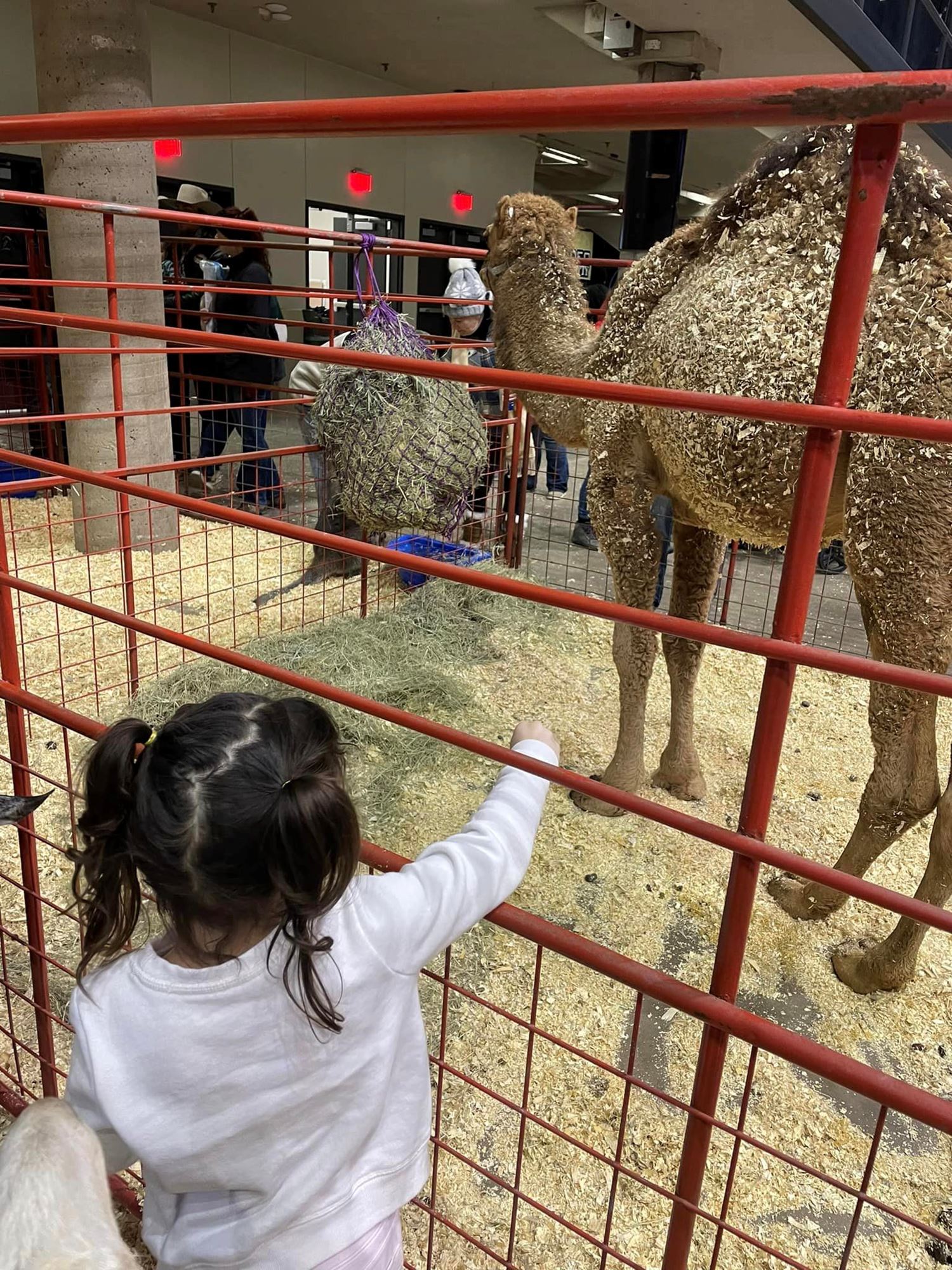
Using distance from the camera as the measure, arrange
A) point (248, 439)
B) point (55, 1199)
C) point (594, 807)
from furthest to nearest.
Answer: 1. point (248, 439)
2. point (594, 807)
3. point (55, 1199)

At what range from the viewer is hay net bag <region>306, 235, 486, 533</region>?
3.46 m

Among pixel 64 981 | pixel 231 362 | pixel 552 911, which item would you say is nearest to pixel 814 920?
pixel 552 911

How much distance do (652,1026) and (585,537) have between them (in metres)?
4.31

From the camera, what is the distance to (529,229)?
328cm

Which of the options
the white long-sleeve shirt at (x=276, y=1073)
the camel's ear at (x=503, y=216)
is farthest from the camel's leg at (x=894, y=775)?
the camel's ear at (x=503, y=216)

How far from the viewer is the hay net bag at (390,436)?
3457mm

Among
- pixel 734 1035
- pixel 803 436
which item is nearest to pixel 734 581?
pixel 803 436

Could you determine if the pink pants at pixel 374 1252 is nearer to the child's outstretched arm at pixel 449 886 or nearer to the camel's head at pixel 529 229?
the child's outstretched arm at pixel 449 886

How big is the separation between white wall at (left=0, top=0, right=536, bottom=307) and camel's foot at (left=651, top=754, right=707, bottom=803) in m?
6.40

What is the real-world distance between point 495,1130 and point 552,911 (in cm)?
71

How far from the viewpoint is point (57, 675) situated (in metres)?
3.80

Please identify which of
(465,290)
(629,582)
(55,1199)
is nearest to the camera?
(55,1199)

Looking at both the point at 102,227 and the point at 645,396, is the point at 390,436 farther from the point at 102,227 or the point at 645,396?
the point at 102,227

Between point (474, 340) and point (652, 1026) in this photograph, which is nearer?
point (652, 1026)
